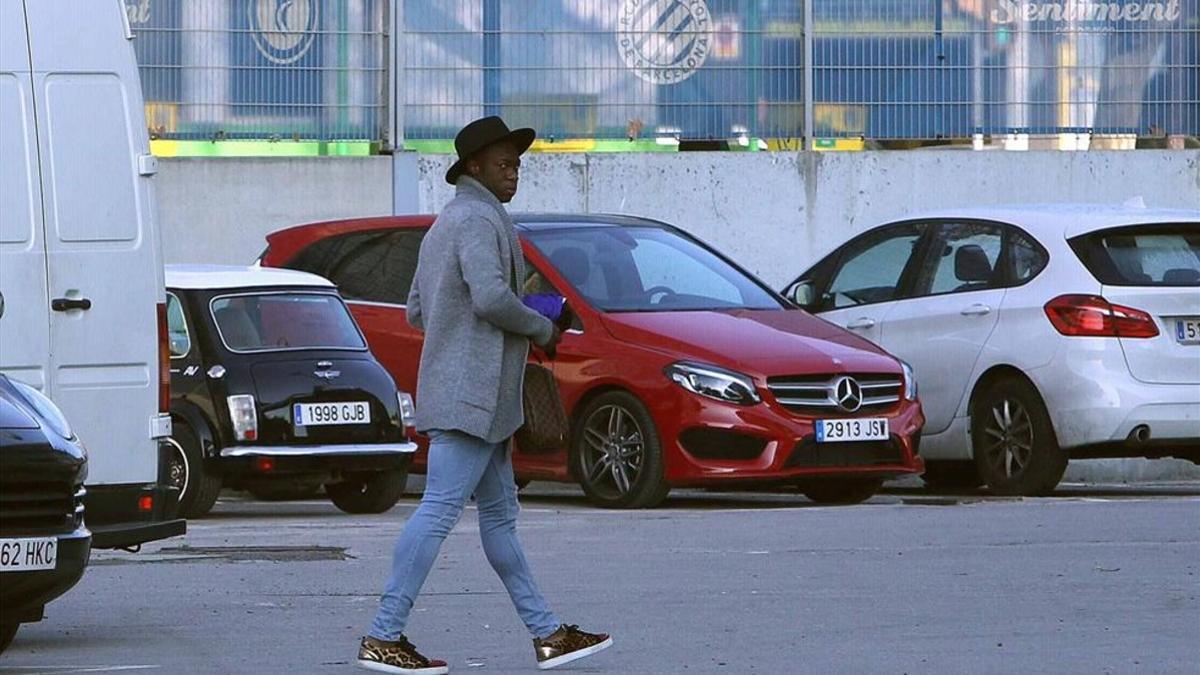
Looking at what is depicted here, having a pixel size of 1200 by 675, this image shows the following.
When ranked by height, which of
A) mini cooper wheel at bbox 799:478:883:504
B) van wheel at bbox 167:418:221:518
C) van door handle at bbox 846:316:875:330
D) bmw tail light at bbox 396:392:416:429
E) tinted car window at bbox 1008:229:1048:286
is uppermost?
tinted car window at bbox 1008:229:1048:286

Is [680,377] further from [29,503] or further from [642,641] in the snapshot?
[29,503]

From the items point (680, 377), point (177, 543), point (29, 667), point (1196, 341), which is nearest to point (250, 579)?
point (177, 543)

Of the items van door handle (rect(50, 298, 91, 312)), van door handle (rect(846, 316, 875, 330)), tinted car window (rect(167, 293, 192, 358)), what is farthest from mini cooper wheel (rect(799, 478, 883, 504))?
van door handle (rect(50, 298, 91, 312))

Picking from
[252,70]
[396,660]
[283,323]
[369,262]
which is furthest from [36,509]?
[252,70]

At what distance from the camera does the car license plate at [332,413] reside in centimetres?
1427

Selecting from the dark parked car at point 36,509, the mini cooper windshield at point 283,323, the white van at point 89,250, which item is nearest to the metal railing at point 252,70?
the mini cooper windshield at point 283,323

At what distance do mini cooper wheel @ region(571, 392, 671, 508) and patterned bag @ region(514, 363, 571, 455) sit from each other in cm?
555

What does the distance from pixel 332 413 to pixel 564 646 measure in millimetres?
6483

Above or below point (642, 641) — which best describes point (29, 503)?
above

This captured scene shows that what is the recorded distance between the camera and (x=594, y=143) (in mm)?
21625

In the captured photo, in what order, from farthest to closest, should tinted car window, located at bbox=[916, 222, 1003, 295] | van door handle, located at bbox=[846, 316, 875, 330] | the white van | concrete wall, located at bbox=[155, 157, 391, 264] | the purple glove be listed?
concrete wall, located at bbox=[155, 157, 391, 264]
van door handle, located at bbox=[846, 316, 875, 330]
tinted car window, located at bbox=[916, 222, 1003, 295]
the white van
the purple glove

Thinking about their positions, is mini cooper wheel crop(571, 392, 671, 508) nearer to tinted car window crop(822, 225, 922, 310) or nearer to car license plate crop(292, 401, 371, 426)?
car license plate crop(292, 401, 371, 426)

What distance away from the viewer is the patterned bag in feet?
27.6

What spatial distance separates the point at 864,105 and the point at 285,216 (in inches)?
187
